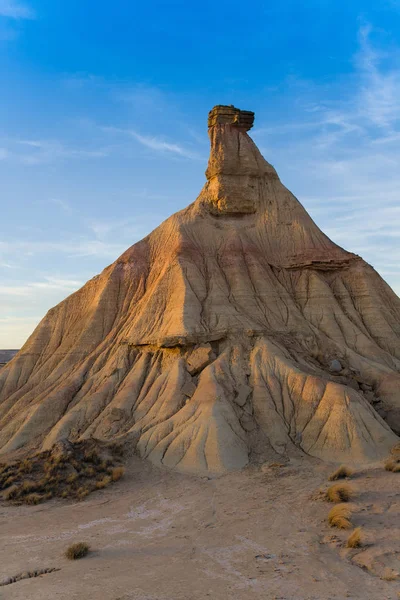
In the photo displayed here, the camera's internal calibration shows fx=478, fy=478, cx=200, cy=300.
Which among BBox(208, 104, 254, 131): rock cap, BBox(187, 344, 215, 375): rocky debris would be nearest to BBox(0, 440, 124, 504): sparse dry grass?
BBox(187, 344, 215, 375): rocky debris

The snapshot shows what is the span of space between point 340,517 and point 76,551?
7.12m

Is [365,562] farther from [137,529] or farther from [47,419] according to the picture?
[47,419]

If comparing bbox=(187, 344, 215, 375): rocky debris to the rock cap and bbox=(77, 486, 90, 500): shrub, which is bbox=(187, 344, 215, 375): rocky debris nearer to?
bbox=(77, 486, 90, 500): shrub

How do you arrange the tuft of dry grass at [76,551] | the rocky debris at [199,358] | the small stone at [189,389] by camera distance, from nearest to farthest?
the tuft of dry grass at [76,551]
the small stone at [189,389]
the rocky debris at [199,358]

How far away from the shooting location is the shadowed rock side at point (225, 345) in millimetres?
21594

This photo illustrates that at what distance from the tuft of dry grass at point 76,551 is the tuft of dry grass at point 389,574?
6931mm

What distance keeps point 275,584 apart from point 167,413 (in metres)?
13.5

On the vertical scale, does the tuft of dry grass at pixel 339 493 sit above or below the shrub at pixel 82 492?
above

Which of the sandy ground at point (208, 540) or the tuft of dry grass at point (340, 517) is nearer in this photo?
the sandy ground at point (208, 540)

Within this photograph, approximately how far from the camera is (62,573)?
1055 centimetres

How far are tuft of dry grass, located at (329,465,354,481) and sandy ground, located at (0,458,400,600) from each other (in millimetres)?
373

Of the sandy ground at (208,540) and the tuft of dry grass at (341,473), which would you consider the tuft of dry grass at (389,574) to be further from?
the tuft of dry grass at (341,473)

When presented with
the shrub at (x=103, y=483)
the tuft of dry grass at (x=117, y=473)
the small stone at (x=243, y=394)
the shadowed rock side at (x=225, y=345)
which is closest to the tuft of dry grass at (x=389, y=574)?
the shadowed rock side at (x=225, y=345)

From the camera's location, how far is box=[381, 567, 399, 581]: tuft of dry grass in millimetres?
10117
